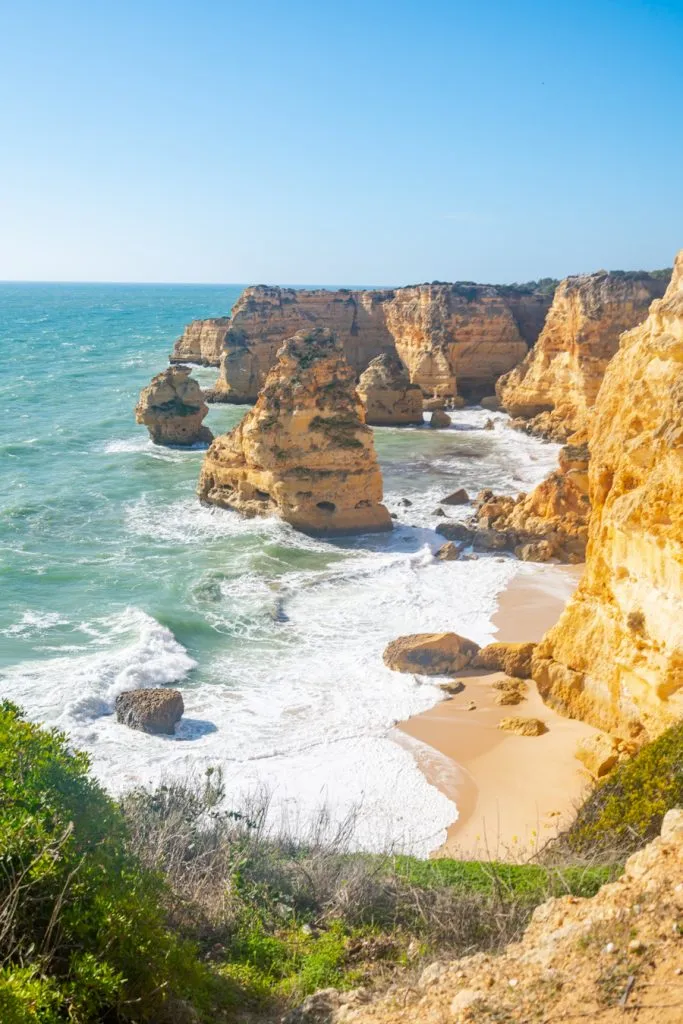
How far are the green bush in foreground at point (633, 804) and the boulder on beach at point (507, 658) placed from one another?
6048 mm

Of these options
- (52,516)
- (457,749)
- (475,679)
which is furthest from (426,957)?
(52,516)

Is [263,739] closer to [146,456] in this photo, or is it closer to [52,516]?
[52,516]

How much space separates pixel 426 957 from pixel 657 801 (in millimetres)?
3506

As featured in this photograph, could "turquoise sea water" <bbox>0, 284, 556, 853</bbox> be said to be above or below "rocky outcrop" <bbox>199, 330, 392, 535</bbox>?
below

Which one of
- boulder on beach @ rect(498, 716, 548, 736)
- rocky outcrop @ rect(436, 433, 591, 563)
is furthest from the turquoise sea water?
boulder on beach @ rect(498, 716, 548, 736)

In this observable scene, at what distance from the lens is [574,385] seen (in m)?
41.4

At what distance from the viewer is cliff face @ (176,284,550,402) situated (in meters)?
52.1

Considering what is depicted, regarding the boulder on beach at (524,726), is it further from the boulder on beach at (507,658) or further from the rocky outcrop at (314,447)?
the rocky outcrop at (314,447)

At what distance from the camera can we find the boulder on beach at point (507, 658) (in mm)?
16703

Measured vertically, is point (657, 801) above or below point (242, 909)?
above

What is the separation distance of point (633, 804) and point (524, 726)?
480 centimetres

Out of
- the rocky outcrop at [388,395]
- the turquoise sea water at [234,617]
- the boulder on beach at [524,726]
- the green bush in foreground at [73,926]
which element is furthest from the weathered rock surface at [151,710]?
the rocky outcrop at [388,395]

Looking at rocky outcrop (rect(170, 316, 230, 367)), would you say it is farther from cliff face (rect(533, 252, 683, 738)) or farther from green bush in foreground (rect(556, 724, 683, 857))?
green bush in foreground (rect(556, 724, 683, 857))

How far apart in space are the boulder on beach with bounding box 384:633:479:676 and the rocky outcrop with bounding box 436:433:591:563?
25.3 feet
